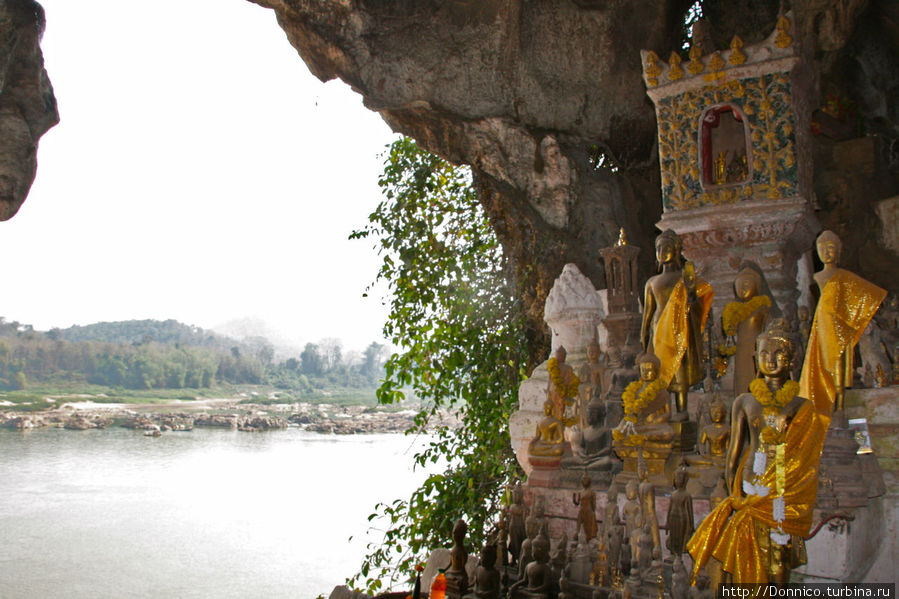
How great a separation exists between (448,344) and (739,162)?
10.9ft

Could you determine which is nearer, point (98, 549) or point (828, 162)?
point (828, 162)

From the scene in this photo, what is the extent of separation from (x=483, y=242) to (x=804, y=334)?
388 cm

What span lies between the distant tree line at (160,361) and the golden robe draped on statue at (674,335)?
1518cm

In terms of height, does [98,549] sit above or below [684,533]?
below

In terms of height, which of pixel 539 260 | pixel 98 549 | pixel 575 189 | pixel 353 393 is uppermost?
pixel 575 189

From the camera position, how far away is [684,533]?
9.52ft

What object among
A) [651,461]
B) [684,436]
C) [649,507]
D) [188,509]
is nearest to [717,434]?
[684,436]

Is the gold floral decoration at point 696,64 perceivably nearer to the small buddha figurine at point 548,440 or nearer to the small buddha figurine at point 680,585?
the small buddha figurine at point 548,440

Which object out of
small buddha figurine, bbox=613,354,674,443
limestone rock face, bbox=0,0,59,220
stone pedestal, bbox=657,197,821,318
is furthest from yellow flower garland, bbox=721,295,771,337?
limestone rock face, bbox=0,0,59,220

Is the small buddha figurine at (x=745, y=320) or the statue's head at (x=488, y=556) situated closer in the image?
the statue's head at (x=488, y=556)

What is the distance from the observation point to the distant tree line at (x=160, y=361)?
15.8 m

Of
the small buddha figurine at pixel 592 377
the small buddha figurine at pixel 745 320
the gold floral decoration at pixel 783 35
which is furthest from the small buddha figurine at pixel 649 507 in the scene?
the gold floral decoration at pixel 783 35

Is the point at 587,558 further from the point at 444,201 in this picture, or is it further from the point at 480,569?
the point at 444,201

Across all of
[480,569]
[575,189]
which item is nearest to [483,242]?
[575,189]
